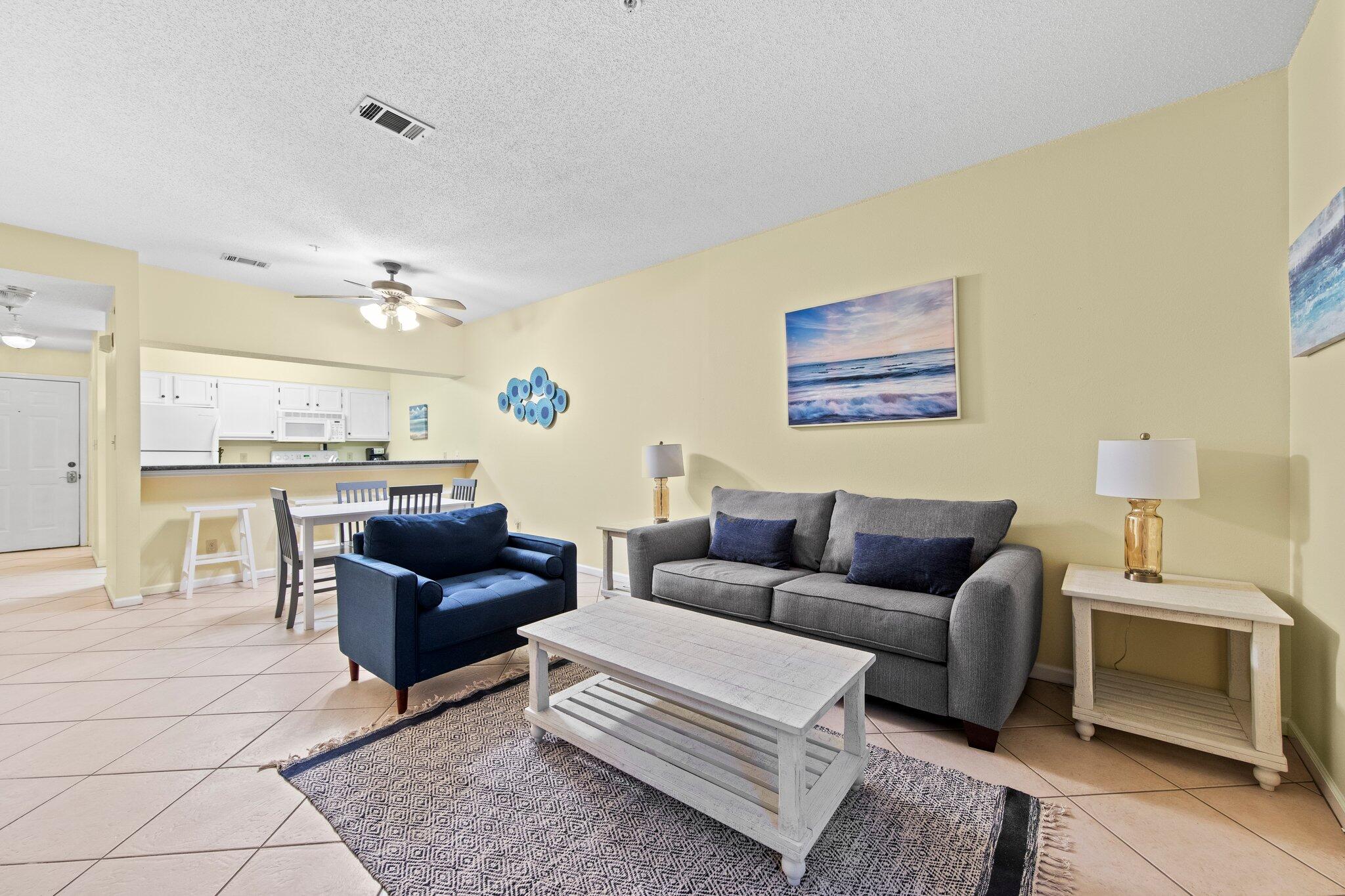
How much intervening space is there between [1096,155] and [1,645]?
6488 millimetres

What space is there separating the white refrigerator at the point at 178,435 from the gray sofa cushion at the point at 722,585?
581 centimetres

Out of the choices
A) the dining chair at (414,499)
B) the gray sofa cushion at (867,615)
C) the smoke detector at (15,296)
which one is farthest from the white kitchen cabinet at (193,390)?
the gray sofa cushion at (867,615)

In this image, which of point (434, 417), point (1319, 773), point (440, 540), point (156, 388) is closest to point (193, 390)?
point (156, 388)

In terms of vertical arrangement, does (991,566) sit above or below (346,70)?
below

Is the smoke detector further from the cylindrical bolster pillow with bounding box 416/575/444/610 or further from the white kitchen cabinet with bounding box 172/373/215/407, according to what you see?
the cylindrical bolster pillow with bounding box 416/575/444/610

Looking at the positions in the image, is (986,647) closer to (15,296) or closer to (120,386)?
(120,386)

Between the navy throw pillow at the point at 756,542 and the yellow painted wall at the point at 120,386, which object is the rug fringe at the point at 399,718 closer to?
the navy throw pillow at the point at 756,542

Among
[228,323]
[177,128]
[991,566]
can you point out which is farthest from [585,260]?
[991,566]

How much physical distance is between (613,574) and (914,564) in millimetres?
2503

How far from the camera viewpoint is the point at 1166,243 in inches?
93.5

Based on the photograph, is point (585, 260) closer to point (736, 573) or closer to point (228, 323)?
point (736, 573)

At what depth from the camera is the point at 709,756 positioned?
5.69 feet

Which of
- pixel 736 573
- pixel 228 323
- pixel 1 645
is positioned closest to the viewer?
pixel 736 573

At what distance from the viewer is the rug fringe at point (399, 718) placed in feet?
6.39
